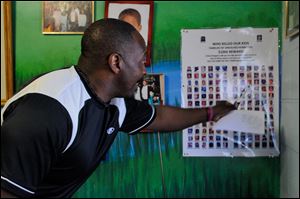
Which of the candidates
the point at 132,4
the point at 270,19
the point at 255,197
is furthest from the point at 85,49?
the point at 255,197

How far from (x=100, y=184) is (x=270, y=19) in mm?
1235

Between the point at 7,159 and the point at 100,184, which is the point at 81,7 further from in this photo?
the point at 7,159

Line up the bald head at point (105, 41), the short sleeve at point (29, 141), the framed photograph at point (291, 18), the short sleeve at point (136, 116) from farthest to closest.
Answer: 1. the framed photograph at point (291, 18)
2. the short sleeve at point (136, 116)
3. the bald head at point (105, 41)
4. the short sleeve at point (29, 141)

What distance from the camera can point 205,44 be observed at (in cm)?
190

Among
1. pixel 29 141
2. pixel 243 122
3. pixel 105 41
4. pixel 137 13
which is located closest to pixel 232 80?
pixel 243 122

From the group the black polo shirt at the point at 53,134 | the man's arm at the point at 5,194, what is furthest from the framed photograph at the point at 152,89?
the man's arm at the point at 5,194

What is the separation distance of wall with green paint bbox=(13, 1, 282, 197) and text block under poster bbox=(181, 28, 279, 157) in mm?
48

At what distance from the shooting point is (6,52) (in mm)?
1888

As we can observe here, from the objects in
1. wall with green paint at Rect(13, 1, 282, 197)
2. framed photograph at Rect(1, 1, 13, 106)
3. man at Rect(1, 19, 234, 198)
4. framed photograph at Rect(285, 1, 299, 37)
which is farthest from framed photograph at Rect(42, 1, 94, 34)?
framed photograph at Rect(285, 1, 299, 37)

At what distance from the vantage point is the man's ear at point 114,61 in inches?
42.8

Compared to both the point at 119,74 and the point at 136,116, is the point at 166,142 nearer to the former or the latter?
the point at 136,116

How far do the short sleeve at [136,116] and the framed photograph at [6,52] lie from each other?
78 centimetres

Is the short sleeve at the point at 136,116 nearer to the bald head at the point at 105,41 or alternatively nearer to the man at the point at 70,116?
the man at the point at 70,116

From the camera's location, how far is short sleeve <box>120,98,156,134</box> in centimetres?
144
